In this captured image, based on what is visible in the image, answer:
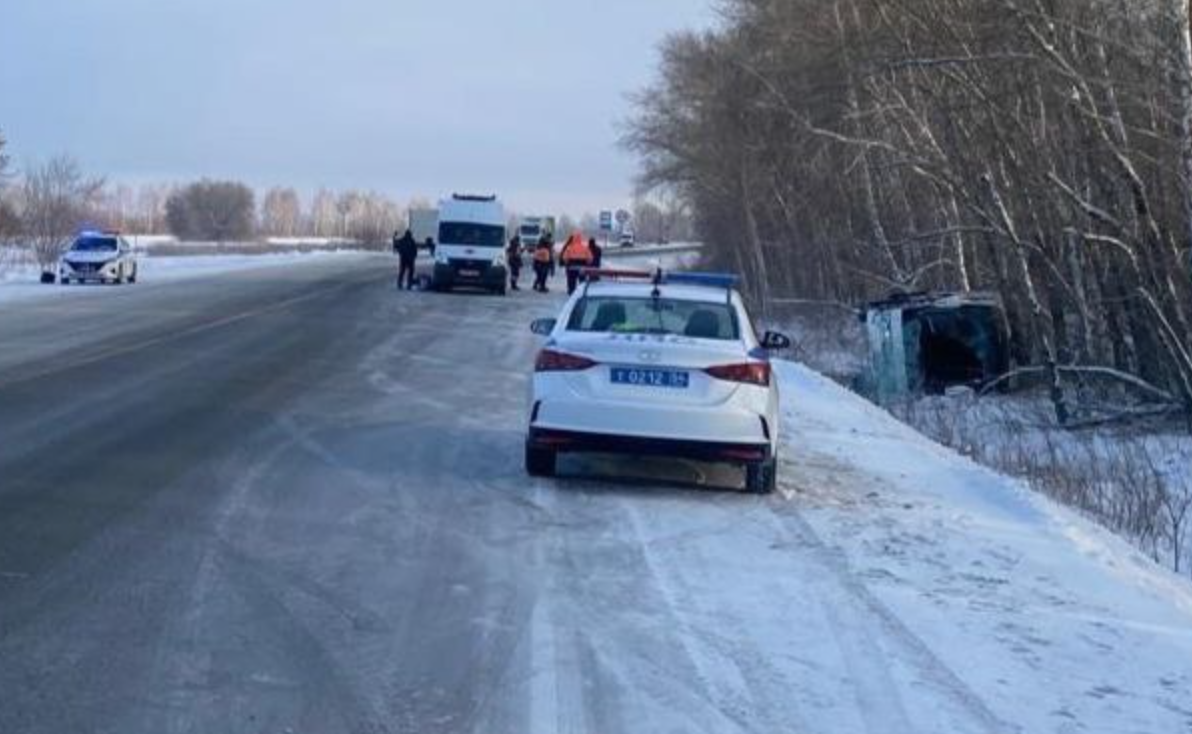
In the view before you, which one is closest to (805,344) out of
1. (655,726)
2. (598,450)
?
(598,450)

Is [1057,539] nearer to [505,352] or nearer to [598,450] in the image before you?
[598,450]

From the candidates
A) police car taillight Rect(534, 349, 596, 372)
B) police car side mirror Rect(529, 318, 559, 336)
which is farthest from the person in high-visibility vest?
police car taillight Rect(534, 349, 596, 372)

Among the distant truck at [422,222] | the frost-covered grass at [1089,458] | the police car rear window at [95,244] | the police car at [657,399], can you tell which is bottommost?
the frost-covered grass at [1089,458]

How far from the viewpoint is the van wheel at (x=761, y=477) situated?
12523mm

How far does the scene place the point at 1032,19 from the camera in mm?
21141

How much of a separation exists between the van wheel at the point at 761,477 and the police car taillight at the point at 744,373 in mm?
579

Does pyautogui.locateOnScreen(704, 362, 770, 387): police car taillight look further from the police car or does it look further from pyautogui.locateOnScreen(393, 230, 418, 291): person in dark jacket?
pyautogui.locateOnScreen(393, 230, 418, 291): person in dark jacket

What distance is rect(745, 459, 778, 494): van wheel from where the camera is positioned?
12.5 meters

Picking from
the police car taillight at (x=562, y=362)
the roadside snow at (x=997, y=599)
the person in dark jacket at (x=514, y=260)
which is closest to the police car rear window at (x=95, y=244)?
the person in dark jacket at (x=514, y=260)

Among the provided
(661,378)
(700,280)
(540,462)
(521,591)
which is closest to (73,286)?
(700,280)

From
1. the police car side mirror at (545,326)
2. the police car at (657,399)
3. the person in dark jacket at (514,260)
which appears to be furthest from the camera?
the person in dark jacket at (514,260)

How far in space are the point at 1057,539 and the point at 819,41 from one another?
1903 cm

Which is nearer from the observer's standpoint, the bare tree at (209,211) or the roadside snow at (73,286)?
the roadside snow at (73,286)

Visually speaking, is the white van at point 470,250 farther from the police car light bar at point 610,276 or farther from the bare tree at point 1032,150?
the police car light bar at point 610,276
